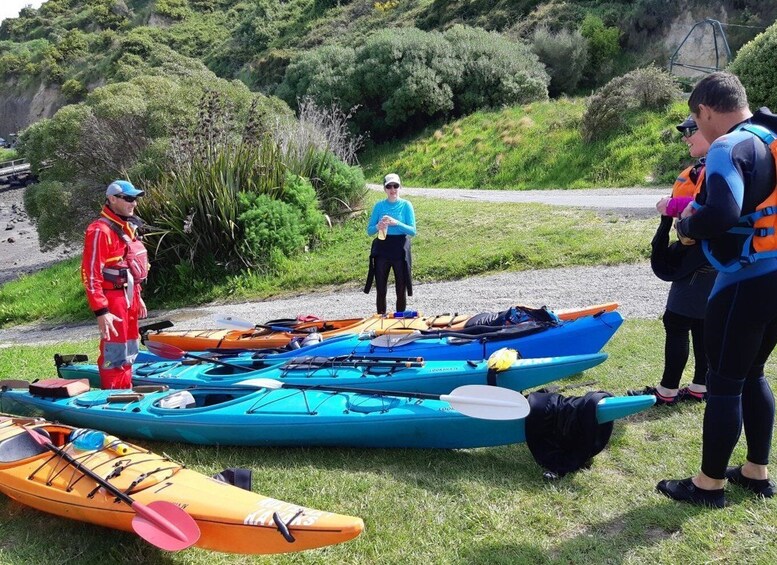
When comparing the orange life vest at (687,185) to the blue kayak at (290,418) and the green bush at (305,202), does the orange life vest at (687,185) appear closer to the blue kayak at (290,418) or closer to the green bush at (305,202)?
the blue kayak at (290,418)

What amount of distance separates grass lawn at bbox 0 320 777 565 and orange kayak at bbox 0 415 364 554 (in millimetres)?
179

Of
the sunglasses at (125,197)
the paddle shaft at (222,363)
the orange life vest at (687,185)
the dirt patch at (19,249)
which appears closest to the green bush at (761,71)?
the orange life vest at (687,185)

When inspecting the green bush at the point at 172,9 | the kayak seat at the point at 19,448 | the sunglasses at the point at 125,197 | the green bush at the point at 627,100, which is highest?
the green bush at the point at 172,9

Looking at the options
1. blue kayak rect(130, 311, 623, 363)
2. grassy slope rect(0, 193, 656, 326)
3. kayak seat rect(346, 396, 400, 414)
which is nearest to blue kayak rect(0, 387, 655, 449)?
kayak seat rect(346, 396, 400, 414)

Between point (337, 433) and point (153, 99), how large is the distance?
40.6 ft

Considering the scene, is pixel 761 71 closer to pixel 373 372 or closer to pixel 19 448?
pixel 373 372

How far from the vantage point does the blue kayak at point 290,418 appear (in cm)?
355

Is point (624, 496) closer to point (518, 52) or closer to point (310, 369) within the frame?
point (310, 369)

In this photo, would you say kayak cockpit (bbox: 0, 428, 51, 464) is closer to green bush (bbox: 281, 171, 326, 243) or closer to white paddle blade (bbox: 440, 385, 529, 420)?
white paddle blade (bbox: 440, 385, 529, 420)

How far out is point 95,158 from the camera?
44.4 feet

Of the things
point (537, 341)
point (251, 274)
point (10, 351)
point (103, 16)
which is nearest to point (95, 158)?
point (251, 274)

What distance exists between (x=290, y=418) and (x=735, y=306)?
2.49m

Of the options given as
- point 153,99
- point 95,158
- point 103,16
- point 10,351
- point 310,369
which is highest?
point 103,16

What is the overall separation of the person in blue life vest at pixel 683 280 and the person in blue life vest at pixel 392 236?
111 inches
